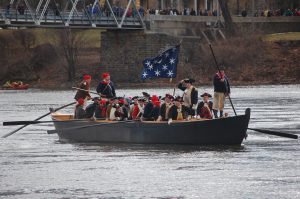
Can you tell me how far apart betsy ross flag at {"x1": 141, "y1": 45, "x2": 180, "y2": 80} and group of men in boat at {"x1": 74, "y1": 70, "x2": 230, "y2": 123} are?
90cm

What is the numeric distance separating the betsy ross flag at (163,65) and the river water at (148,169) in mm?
3179

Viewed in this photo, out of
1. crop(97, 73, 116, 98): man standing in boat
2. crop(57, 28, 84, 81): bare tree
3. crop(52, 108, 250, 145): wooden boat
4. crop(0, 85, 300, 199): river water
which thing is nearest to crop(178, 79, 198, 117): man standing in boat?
crop(52, 108, 250, 145): wooden boat

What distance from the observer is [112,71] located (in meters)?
111

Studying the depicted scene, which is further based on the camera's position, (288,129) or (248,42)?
(248,42)

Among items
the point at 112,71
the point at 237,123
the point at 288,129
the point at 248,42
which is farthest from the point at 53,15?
the point at 237,123

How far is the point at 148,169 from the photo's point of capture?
117 feet

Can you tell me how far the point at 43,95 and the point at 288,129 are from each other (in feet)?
146

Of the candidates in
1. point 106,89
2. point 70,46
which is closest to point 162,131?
point 106,89

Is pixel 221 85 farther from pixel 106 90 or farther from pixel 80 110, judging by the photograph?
pixel 80 110

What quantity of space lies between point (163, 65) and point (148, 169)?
8965 mm

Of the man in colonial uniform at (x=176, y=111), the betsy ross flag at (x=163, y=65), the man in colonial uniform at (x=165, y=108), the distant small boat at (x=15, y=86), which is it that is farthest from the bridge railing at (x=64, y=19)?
the man in colonial uniform at (x=176, y=111)

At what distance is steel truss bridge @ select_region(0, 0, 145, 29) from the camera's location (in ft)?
314

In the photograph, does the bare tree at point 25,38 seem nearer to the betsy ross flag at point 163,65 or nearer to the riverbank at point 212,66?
the riverbank at point 212,66

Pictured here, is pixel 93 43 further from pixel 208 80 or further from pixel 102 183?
pixel 102 183
